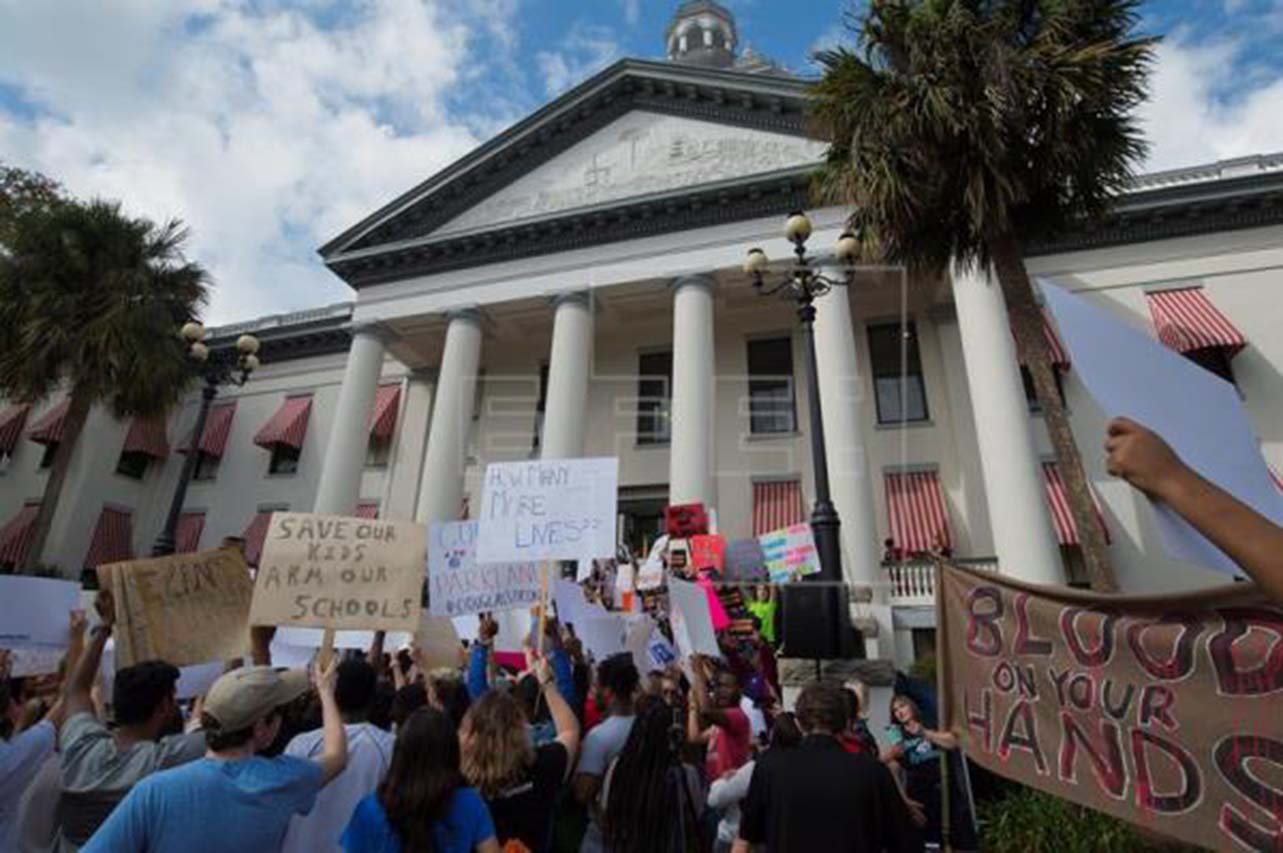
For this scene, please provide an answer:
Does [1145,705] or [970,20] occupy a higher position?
[970,20]

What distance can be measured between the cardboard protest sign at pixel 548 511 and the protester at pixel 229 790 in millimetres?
3015

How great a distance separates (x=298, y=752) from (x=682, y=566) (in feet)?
29.5

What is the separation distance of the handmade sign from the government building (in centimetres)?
572

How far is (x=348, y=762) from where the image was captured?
3133mm

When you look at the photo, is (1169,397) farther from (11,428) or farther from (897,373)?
(11,428)

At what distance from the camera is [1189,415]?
2123 mm

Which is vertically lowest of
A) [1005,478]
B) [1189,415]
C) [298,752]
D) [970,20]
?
[298,752]

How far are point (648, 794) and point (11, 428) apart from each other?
31.8 m

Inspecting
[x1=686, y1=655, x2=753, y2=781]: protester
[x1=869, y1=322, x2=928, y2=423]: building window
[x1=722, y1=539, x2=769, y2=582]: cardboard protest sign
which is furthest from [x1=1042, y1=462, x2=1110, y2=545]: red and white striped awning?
[x1=686, y1=655, x2=753, y2=781]: protester

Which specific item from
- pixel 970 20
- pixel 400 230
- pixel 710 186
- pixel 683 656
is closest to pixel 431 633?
pixel 683 656

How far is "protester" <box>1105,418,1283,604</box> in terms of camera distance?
1312 millimetres

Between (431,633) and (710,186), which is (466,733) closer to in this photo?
(431,633)

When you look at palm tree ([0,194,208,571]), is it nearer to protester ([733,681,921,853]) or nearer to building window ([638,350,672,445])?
building window ([638,350,672,445])

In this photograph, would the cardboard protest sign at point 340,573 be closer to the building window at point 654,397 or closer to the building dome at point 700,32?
the building window at point 654,397
